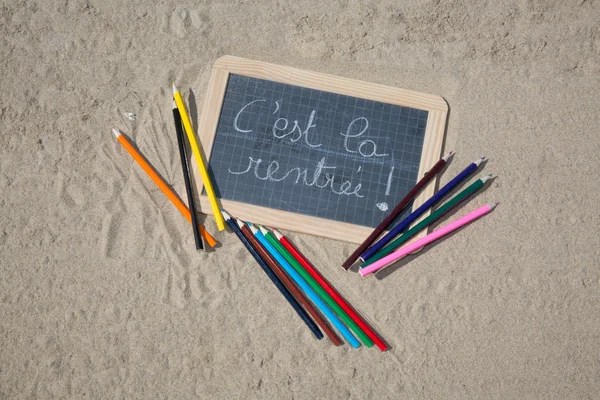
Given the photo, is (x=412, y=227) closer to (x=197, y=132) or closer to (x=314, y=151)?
(x=314, y=151)

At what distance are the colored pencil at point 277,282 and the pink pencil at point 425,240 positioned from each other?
190mm

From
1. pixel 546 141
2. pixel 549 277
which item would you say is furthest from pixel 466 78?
pixel 549 277

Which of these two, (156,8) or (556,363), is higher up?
(156,8)

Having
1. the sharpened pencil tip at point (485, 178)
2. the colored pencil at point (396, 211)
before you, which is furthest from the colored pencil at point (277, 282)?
the sharpened pencil tip at point (485, 178)

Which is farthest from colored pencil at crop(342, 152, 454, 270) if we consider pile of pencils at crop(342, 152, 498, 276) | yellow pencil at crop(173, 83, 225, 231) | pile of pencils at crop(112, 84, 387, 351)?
yellow pencil at crop(173, 83, 225, 231)

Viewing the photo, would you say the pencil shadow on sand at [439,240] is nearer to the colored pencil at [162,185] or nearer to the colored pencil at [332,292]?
the colored pencil at [332,292]

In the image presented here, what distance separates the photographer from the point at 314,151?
167 centimetres

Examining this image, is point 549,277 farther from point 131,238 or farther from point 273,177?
point 131,238

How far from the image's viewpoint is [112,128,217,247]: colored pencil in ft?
5.26

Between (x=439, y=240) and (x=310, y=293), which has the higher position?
(x=439, y=240)

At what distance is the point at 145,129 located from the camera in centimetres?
168

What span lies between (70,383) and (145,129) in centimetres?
71

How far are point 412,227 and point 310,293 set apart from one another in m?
0.33

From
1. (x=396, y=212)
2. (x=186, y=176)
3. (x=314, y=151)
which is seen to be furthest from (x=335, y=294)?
(x=186, y=176)
